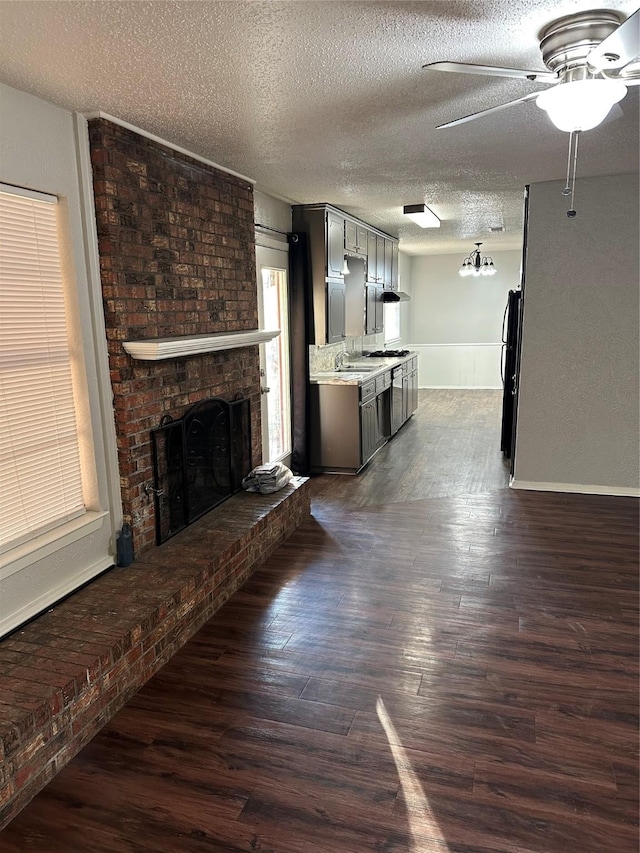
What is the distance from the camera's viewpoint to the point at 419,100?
267 cm

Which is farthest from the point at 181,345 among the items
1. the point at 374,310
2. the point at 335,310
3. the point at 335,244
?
the point at 374,310

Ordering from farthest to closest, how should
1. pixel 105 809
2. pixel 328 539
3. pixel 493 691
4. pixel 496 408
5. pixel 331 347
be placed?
pixel 496 408 < pixel 331 347 < pixel 328 539 < pixel 493 691 < pixel 105 809

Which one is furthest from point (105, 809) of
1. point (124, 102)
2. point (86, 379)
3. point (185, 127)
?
point (185, 127)

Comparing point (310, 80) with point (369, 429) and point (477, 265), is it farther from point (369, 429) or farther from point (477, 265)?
point (477, 265)

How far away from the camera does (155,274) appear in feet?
10.7

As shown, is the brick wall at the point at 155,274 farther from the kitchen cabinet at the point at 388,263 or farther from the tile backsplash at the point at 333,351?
the kitchen cabinet at the point at 388,263

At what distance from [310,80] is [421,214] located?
139 inches

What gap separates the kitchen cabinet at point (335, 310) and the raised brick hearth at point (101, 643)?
8.30 feet

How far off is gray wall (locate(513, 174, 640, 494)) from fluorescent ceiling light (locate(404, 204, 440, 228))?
3.65ft

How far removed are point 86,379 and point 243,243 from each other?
1841mm

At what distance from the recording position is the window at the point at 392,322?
32.2 ft

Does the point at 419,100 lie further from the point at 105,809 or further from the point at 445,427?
the point at 445,427

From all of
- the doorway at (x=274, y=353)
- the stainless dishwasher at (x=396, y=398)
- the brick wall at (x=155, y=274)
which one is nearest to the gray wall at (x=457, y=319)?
the stainless dishwasher at (x=396, y=398)

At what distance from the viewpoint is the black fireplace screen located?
3.38 m
